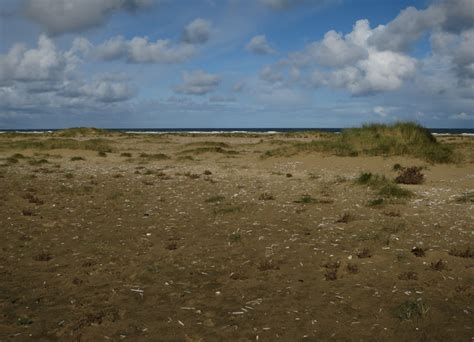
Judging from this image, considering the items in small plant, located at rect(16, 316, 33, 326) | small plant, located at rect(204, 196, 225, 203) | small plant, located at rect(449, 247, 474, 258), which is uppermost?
small plant, located at rect(204, 196, 225, 203)

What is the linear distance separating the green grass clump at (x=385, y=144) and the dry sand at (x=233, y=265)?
→ 11931 millimetres

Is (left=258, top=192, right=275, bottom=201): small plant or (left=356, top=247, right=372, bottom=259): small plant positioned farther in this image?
(left=258, top=192, right=275, bottom=201): small plant

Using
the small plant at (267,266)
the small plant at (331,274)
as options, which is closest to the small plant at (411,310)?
the small plant at (331,274)

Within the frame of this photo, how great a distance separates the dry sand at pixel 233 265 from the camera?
30.6ft

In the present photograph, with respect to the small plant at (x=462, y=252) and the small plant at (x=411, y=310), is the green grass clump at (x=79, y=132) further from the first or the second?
the small plant at (x=411, y=310)

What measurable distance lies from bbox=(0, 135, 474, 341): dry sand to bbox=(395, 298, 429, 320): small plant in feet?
0.10

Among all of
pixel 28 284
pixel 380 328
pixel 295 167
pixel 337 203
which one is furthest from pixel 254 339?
pixel 295 167

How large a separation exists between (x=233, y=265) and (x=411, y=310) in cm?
513

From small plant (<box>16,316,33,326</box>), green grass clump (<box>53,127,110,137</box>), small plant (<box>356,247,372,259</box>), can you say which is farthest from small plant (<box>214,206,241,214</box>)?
green grass clump (<box>53,127,110,137</box>)

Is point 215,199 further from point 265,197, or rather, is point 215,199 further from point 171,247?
point 171,247

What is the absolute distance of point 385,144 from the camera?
38969mm

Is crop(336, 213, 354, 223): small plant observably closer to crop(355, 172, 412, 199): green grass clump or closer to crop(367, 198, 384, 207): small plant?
crop(367, 198, 384, 207): small plant

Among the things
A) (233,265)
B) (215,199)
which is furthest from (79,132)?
(233,265)

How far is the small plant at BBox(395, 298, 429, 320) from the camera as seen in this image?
951cm
